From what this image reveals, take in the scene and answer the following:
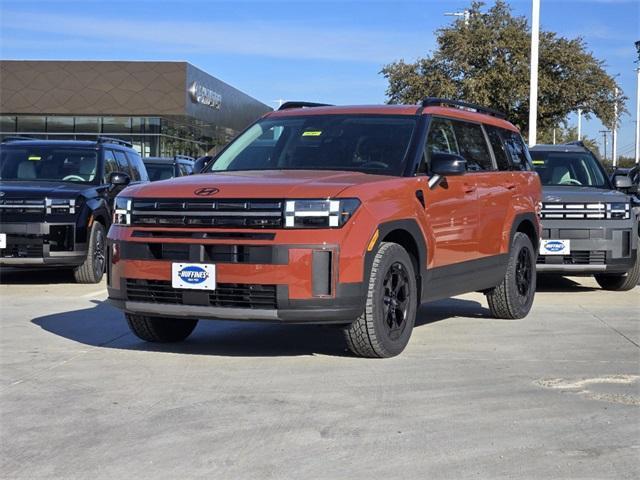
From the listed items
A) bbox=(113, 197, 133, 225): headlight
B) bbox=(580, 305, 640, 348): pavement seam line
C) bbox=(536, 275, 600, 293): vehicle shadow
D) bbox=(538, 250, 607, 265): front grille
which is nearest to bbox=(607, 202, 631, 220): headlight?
bbox=(538, 250, 607, 265): front grille

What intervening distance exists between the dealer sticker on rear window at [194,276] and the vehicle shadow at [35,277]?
20.2 ft

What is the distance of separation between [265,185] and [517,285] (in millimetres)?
3606

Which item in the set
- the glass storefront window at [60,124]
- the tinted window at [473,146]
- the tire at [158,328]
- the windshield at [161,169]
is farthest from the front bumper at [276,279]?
the glass storefront window at [60,124]

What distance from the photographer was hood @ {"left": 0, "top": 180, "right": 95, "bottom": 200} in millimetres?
10906

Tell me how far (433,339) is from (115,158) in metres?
7.00

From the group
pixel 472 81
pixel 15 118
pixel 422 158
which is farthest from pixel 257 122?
pixel 15 118

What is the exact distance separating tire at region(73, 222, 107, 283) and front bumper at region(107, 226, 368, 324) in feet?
18.2

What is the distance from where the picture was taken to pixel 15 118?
1601 inches

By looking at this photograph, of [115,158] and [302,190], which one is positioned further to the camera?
[115,158]

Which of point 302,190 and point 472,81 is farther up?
point 472,81

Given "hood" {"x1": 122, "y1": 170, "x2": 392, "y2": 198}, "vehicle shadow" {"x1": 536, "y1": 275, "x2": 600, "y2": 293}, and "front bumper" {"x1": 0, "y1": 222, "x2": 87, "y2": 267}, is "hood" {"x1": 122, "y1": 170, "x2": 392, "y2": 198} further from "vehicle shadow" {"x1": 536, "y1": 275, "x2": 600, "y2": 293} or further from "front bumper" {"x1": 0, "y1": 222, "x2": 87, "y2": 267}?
"vehicle shadow" {"x1": 536, "y1": 275, "x2": 600, "y2": 293}

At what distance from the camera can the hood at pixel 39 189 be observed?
10.9 m

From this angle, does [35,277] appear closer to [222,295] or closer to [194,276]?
[194,276]

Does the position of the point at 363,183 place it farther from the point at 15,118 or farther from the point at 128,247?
the point at 15,118
